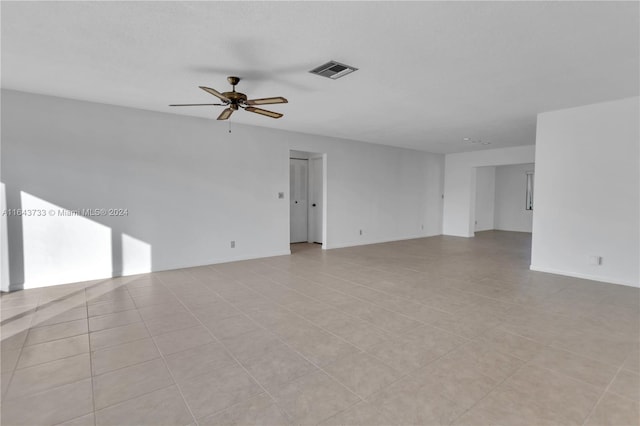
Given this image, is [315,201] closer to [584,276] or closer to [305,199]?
[305,199]

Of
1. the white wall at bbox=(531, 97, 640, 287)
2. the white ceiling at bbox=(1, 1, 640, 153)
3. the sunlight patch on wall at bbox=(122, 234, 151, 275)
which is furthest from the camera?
the sunlight patch on wall at bbox=(122, 234, 151, 275)

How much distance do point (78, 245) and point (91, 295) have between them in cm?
98

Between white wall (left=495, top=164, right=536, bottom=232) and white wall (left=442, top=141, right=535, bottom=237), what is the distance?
2.54 m

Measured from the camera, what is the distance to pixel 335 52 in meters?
2.93

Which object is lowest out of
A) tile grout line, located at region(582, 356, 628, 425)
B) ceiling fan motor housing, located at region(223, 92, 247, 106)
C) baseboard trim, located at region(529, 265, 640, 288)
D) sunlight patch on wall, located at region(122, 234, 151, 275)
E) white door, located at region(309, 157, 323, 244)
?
tile grout line, located at region(582, 356, 628, 425)

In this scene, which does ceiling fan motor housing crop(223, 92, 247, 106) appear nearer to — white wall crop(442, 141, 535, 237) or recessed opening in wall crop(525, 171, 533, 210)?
white wall crop(442, 141, 535, 237)

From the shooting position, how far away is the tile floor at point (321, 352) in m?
1.84

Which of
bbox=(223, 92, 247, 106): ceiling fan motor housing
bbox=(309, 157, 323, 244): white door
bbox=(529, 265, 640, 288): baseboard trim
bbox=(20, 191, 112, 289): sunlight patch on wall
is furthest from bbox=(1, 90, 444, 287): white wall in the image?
bbox=(529, 265, 640, 288): baseboard trim

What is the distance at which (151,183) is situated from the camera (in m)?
A: 5.04

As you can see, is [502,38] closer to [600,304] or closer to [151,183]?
[600,304]

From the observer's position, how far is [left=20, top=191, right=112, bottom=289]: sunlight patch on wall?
4.19 meters

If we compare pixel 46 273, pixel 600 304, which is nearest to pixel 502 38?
pixel 600 304

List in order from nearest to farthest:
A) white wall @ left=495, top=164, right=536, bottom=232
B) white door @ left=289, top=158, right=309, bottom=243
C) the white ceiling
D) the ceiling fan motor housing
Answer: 1. the white ceiling
2. the ceiling fan motor housing
3. white door @ left=289, top=158, right=309, bottom=243
4. white wall @ left=495, top=164, right=536, bottom=232

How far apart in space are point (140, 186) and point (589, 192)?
6.71m
